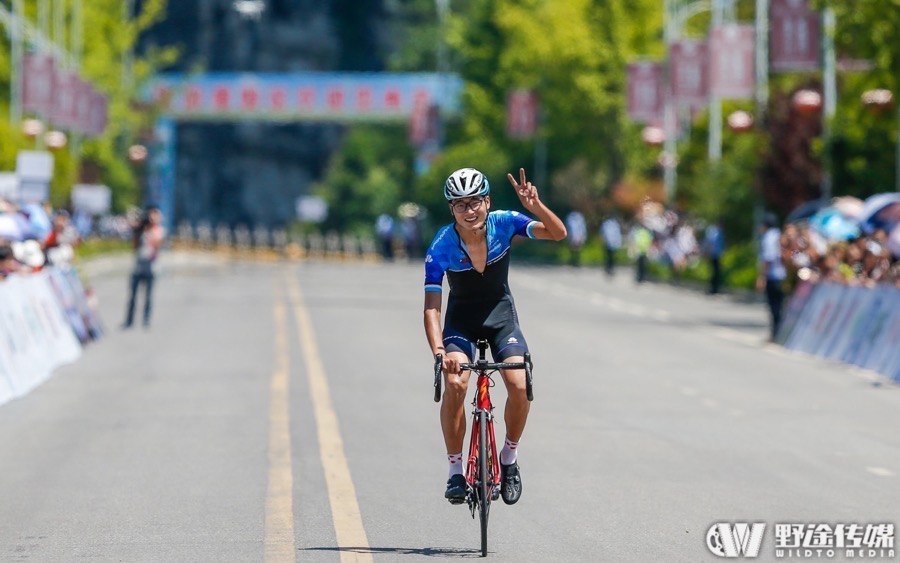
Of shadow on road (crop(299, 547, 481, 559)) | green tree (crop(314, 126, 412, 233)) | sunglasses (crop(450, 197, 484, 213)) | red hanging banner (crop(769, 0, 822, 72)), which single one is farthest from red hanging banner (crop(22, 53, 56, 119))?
shadow on road (crop(299, 547, 481, 559))

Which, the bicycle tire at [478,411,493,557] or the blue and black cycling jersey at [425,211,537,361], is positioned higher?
the blue and black cycling jersey at [425,211,537,361]

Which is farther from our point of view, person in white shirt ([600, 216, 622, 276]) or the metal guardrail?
the metal guardrail

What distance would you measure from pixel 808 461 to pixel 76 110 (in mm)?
50346

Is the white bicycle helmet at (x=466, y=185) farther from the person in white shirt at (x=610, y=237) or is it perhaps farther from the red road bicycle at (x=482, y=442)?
the person in white shirt at (x=610, y=237)

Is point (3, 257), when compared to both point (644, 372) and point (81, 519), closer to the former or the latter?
point (644, 372)

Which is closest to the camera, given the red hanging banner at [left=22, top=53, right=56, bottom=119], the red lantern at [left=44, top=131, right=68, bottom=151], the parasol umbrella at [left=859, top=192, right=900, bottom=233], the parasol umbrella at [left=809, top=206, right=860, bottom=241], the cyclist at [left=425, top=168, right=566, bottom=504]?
the cyclist at [left=425, top=168, right=566, bottom=504]

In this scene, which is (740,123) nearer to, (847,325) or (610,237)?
(610,237)

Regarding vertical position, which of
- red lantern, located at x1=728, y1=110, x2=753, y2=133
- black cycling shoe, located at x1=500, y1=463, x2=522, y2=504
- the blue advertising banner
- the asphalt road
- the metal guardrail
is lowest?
the metal guardrail

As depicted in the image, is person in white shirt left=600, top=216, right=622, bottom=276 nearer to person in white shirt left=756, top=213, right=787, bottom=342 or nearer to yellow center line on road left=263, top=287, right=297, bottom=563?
person in white shirt left=756, top=213, right=787, bottom=342

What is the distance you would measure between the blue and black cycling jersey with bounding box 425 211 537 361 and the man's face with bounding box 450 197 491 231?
0.11m

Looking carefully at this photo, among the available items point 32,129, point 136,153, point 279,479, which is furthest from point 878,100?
point 136,153

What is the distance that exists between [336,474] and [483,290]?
295cm

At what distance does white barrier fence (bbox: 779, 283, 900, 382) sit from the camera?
22109 mm

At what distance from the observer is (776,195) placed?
149 feet
